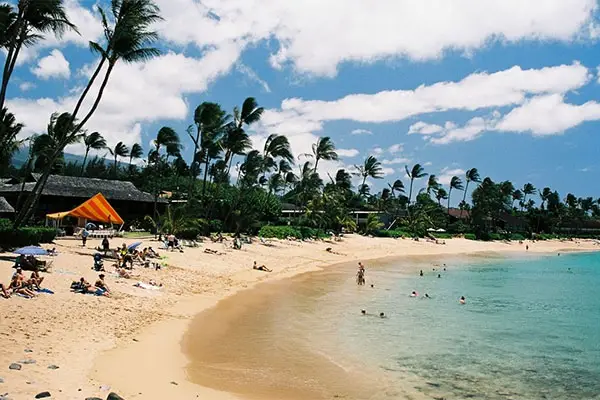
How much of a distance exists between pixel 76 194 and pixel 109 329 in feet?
87.5

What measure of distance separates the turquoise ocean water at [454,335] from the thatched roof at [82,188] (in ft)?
61.7

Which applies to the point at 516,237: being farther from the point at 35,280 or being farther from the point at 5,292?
the point at 5,292

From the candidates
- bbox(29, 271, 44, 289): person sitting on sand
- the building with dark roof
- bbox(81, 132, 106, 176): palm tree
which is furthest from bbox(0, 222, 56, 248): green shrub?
bbox(81, 132, 106, 176): palm tree

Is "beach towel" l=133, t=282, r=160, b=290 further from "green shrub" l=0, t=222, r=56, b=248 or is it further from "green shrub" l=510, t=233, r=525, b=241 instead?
"green shrub" l=510, t=233, r=525, b=241

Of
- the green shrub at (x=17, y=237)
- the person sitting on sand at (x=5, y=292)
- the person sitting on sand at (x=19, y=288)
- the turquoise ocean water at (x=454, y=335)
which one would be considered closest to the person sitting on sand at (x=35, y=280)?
the person sitting on sand at (x=19, y=288)

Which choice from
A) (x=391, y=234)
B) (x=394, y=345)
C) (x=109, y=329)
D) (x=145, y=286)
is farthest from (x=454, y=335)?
(x=391, y=234)

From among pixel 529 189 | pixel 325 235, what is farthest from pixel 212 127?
pixel 529 189

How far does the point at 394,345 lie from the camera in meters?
13.2

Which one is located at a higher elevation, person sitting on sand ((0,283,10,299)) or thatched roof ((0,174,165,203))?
thatched roof ((0,174,165,203))

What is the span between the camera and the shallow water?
9727 mm

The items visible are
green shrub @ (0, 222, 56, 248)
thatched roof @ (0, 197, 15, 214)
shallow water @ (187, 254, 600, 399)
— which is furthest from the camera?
thatched roof @ (0, 197, 15, 214)

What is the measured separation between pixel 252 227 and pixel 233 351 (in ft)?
88.3

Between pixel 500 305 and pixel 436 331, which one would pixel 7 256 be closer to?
pixel 436 331

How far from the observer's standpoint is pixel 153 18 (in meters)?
19.3
